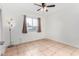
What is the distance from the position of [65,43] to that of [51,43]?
25 centimetres

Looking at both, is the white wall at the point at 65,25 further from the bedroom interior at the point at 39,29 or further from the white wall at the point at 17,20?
the white wall at the point at 17,20

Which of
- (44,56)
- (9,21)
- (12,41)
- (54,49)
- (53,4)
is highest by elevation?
(53,4)

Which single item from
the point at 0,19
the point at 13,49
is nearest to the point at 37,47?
the point at 13,49

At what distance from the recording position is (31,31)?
4.89ft

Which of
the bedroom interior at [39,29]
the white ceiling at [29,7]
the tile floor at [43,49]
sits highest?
the white ceiling at [29,7]

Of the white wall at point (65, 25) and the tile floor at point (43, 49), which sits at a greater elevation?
the white wall at point (65, 25)

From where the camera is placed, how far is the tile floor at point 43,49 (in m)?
1.41

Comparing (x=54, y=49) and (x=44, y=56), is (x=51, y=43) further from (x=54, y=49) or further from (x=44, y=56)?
(x=44, y=56)

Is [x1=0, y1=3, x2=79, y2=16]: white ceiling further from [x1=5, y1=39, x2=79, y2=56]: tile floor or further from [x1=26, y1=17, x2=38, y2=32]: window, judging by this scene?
[x1=5, y1=39, x2=79, y2=56]: tile floor

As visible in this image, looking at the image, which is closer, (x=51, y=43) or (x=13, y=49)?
(x=13, y=49)

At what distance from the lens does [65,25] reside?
149cm

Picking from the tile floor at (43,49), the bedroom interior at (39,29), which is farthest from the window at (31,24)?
the tile floor at (43,49)

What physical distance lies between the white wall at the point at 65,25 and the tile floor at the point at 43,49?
10 centimetres

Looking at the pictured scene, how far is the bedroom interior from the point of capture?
54.7 inches
